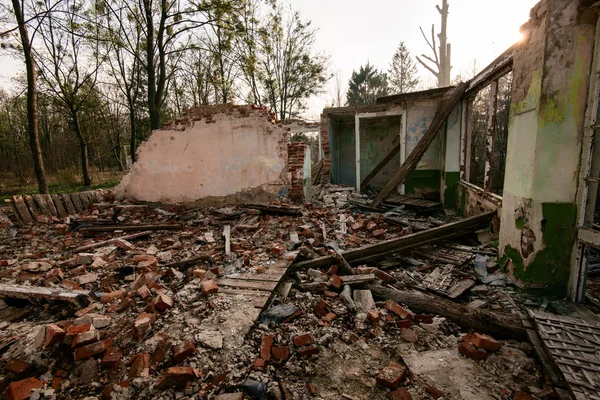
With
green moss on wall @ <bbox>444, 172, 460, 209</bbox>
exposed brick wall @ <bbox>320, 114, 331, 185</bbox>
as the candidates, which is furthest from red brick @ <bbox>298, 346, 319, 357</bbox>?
exposed brick wall @ <bbox>320, 114, 331, 185</bbox>

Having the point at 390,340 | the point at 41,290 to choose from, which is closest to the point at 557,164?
the point at 390,340

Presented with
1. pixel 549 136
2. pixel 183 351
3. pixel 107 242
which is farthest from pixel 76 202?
pixel 549 136

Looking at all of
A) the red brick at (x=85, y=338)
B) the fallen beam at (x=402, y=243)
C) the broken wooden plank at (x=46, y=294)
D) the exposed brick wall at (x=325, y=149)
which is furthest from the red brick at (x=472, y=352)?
the exposed brick wall at (x=325, y=149)

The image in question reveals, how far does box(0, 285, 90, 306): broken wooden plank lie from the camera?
108 inches

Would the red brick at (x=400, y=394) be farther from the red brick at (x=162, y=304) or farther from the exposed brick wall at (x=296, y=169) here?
the exposed brick wall at (x=296, y=169)

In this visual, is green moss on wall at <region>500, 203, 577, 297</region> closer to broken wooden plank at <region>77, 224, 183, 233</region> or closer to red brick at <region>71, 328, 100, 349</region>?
red brick at <region>71, 328, 100, 349</region>

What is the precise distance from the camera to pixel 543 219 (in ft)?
9.09

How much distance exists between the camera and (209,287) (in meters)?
2.94

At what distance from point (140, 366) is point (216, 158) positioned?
5882 millimetres

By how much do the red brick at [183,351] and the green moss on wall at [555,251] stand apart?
331cm

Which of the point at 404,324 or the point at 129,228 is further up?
the point at 129,228

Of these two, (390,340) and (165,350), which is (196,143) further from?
(390,340)

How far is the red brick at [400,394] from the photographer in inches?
72.3

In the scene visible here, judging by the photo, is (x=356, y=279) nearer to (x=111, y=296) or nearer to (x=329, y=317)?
(x=329, y=317)
